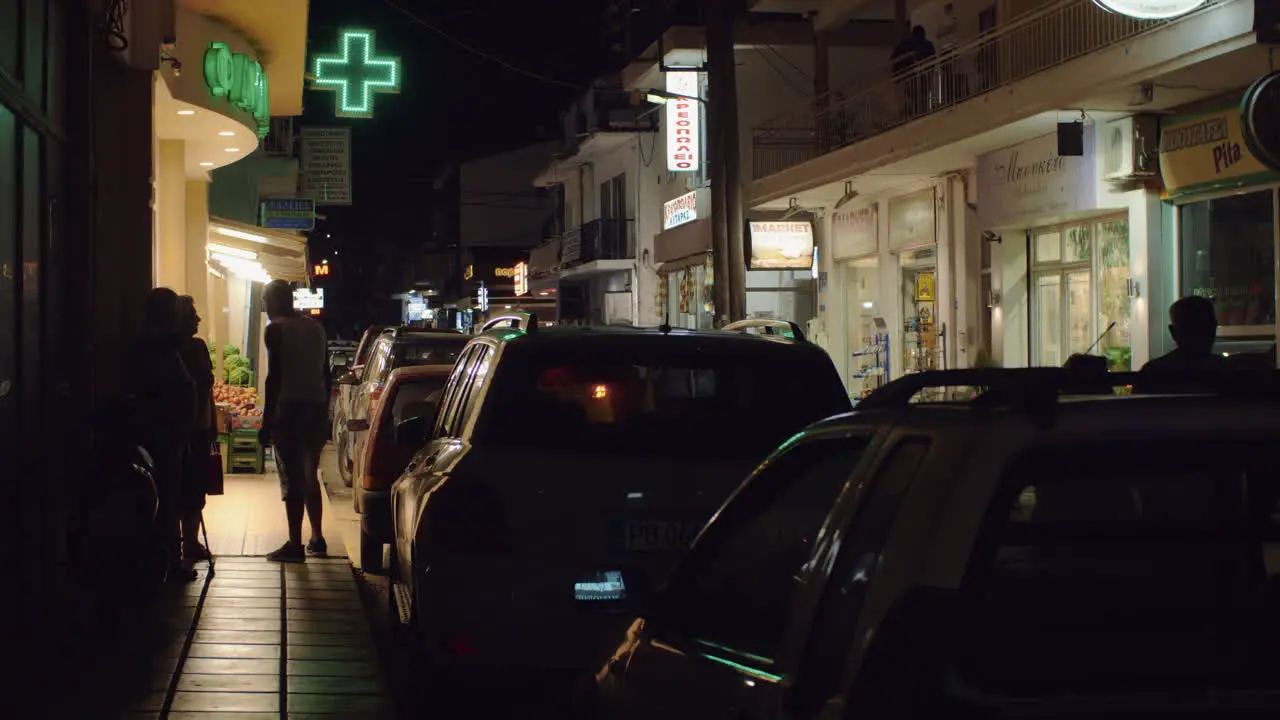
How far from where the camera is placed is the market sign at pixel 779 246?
27.5 metres

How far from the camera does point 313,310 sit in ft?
198

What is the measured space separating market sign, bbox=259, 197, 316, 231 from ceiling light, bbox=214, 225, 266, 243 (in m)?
4.93

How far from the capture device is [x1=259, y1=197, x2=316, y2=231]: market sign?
30.0m

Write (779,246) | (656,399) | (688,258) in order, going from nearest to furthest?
1. (656,399)
2. (779,246)
3. (688,258)

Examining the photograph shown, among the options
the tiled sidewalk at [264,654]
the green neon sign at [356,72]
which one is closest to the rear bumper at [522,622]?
the tiled sidewalk at [264,654]

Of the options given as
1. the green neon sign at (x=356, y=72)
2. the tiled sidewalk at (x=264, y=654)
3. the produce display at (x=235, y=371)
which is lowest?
the tiled sidewalk at (x=264, y=654)

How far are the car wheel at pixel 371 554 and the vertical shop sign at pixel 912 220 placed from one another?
45.5 ft

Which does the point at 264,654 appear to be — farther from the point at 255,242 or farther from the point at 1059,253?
the point at 255,242

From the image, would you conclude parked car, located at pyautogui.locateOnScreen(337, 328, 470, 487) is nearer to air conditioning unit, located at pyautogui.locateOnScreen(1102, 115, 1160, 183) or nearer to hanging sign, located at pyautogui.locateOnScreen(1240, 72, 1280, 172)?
air conditioning unit, located at pyautogui.locateOnScreen(1102, 115, 1160, 183)

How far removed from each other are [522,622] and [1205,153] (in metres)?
12.3

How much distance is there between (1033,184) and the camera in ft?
63.5

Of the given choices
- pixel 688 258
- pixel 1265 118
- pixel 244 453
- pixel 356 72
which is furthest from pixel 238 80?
pixel 688 258

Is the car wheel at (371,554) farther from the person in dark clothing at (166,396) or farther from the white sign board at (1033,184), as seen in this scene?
the white sign board at (1033,184)

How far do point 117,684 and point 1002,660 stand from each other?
17.3 feet
